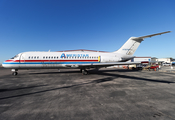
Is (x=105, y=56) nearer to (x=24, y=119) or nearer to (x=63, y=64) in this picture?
(x=63, y=64)

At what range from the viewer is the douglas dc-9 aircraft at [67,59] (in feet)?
44.3

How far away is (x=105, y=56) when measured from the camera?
53.2 ft

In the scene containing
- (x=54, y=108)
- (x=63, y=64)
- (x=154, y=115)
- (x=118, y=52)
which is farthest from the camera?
(x=118, y=52)

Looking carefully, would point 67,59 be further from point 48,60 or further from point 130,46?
→ point 130,46

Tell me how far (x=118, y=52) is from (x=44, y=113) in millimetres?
16657

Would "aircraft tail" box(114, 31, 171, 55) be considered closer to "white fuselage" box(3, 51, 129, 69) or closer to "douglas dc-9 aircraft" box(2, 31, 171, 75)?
"douglas dc-9 aircraft" box(2, 31, 171, 75)

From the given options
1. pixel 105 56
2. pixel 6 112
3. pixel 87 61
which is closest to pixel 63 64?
pixel 87 61

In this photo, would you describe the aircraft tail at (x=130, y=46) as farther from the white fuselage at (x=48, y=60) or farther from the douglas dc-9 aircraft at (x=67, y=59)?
the white fuselage at (x=48, y=60)

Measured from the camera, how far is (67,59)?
14.7 m

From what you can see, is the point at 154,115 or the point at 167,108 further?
the point at 167,108

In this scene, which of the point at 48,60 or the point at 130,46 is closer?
the point at 48,60

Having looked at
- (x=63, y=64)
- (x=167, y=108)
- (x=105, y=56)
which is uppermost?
(x=105, y=56)

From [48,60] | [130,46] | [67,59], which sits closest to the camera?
[48,60]

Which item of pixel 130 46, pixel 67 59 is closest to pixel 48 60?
pixel 67 59
